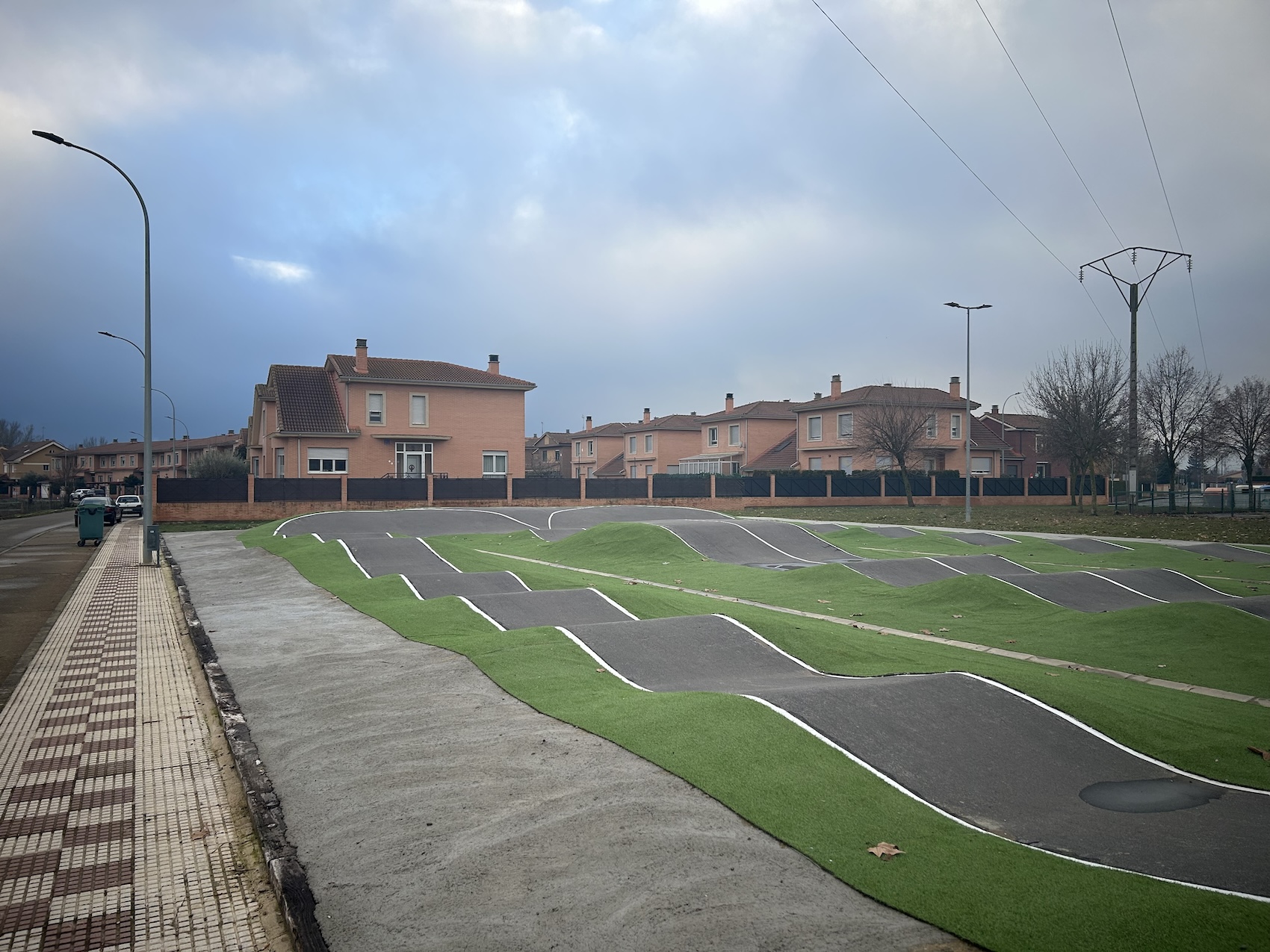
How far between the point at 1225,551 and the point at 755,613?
867 inches

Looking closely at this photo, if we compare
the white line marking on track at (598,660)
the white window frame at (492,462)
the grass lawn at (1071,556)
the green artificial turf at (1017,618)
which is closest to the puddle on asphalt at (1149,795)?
the green artificial turf at (1017,618)

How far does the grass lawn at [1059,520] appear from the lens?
32.8 m

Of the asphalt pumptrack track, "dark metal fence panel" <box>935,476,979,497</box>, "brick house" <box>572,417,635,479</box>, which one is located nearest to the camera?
the asphalt pumptrack track

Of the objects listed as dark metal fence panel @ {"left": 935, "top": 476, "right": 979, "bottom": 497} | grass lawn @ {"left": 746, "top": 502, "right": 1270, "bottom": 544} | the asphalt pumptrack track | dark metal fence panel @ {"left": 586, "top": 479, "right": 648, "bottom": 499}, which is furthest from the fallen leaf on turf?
dark metal fence panel @ {"left": 935, "top": 476, "right": 979, "bottom": 497}

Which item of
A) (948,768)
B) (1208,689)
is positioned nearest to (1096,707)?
(948,768)

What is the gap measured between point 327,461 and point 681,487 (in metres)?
20.4

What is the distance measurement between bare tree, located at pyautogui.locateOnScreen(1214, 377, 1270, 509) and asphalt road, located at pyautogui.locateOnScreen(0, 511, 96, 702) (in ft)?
183

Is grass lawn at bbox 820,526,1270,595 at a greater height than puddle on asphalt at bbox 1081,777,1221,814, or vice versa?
grass lawn at bbox 820,526,1270,595

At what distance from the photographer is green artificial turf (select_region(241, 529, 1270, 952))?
4.28 meters

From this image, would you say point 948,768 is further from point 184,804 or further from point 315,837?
point 184,804

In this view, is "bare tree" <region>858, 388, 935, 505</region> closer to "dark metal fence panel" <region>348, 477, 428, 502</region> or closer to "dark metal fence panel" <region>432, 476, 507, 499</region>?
"dark metal fence panel" <region>432, 476, 507, 499</region>

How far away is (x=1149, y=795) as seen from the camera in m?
6.88

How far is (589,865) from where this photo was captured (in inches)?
194

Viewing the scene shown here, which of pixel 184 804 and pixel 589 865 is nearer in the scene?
pixel 589 865
